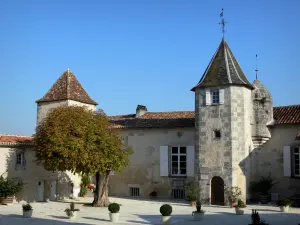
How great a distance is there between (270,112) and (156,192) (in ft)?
28.7

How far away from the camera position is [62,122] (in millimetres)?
21359

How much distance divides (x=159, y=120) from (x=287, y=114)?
8150 millimetres

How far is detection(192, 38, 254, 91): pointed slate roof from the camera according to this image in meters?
22.9

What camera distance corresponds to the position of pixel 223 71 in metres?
23.3

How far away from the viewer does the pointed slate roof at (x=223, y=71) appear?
75.0ft

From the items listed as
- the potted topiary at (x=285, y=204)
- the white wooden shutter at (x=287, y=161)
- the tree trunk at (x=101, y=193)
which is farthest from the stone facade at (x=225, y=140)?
the tree trunk at (x=101, y=193)

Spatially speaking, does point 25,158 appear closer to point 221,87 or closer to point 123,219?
point 123,219

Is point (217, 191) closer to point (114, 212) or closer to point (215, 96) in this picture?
point (215, 96)

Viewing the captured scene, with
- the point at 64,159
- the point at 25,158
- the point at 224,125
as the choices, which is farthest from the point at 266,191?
the point at 25,158

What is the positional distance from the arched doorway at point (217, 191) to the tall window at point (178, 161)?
10.8 feet

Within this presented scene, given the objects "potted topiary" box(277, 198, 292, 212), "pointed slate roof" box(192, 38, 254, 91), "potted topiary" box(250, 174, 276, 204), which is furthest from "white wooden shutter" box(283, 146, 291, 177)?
"pointed slate roof" box(192, 38, 254, 91)

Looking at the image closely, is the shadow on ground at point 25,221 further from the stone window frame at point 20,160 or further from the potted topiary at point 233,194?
the potted topiary at point 233,194

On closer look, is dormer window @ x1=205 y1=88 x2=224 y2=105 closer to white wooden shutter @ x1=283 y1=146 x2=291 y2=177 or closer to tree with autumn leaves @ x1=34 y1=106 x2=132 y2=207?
white wooden shutter @ x1=283 y1=146 x2=291 y2=177

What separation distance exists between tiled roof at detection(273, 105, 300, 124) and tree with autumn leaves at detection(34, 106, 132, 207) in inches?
373
